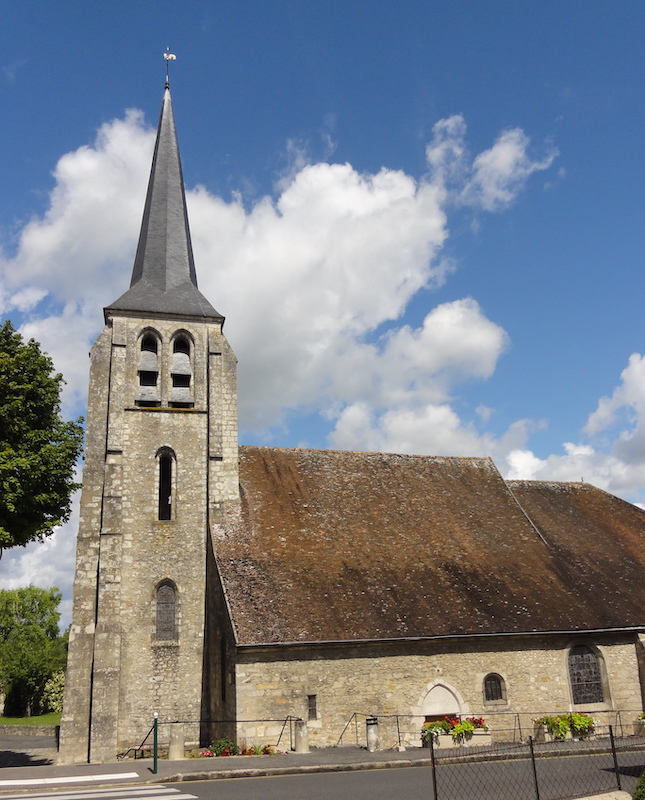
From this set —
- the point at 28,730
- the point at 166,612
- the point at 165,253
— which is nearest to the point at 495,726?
the point at 166,612

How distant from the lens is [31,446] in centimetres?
1794

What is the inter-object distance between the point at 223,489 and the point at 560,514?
12553 millimetres

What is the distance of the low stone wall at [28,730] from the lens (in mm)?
29281

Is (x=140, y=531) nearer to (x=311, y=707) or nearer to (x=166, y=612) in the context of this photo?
(x=166, y=612)

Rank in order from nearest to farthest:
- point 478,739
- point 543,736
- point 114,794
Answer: point 114,794 → point 478,739 → point 543,736

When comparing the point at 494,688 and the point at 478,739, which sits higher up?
the point at 494,688

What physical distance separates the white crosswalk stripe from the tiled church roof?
5.03 metres

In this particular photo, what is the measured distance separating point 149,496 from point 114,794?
32.1 ft

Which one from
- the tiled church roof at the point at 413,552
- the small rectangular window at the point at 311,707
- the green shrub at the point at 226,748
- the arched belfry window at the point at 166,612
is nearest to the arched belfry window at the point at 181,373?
the tiled church roof at the point at 413,552

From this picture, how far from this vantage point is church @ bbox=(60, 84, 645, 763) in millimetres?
17469

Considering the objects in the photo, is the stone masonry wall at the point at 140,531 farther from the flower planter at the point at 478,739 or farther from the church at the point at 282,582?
the flower planter at the point at 478,739

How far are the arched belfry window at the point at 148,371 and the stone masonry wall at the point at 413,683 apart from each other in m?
8.88

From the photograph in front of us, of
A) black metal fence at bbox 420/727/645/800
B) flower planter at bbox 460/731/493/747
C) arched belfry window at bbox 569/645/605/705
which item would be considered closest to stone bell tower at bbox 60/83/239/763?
flower planter at bbox 460/731/493/747

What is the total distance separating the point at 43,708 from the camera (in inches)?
1574
